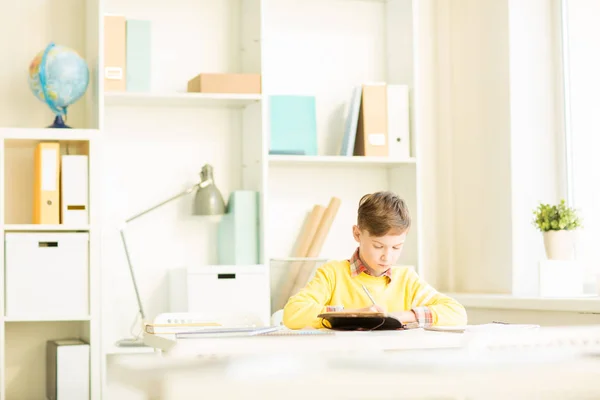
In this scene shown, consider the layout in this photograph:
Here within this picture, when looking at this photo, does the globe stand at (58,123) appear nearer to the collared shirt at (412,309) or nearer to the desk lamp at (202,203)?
the desk lamp at (202,203)

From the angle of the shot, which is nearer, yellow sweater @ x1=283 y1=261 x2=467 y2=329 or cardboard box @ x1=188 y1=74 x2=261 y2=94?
yellow sweater @ x1=283 y1=261 x2=467 y2=329

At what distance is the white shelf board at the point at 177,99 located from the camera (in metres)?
3.62

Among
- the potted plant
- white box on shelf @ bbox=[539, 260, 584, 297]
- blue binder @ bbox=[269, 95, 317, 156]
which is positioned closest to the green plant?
the potted plant

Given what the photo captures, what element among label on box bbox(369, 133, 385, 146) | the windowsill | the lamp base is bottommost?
the lamp base

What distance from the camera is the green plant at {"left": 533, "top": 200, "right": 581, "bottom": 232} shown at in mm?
3506

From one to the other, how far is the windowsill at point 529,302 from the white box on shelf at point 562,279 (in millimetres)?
96

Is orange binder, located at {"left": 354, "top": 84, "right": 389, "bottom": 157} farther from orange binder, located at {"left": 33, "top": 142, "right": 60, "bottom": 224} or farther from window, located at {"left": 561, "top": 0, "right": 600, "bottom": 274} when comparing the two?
orange binder, located at {"left": 33, "top": 142, "right": 60, "bottom": 224}

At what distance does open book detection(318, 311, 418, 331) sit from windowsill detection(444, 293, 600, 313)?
133cm

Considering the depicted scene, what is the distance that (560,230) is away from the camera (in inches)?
138

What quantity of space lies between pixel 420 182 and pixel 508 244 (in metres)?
0.46

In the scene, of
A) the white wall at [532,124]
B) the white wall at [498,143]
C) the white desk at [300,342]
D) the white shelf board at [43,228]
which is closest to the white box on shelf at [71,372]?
the white shelf board at [43,228]

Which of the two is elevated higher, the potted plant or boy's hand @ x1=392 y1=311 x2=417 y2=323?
the potted plant

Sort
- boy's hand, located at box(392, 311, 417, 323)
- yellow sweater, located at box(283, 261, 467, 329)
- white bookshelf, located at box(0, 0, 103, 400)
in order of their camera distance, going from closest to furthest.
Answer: boy's hand, located at box(392, 311, 417, 323)
yellow sweater, located at box(283, 261, 467, 329)
white bookshelf, located at box(0, 0, 103, 400)

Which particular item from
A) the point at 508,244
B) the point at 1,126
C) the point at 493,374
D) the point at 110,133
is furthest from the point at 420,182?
the point at 493,374
